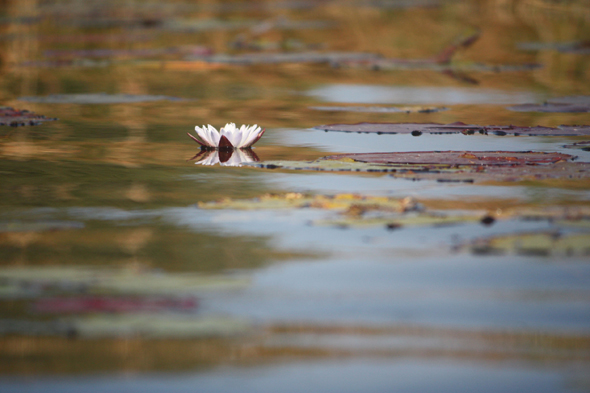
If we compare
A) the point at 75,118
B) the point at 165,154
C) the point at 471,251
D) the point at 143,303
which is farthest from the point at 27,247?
the point at 75,118

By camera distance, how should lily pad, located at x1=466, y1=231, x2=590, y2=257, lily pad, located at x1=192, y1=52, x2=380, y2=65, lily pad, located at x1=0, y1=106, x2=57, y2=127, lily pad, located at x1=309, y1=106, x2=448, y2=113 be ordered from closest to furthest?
1. lily pad, located at x1=466, y1=231, x2=590, y2=257
2. lily pad, located at x1=0, y1=106, x2=57, y2=127
3. lily pad, located at x1=309, y1=106, x2=448, y2=113
4. lily pad, located at x1=192, y1=52, x2=380, y2=65

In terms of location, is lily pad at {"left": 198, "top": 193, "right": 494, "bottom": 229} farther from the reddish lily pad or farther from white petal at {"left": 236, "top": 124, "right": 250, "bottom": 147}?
white petal at {"left": 236, "top": 124, "right": 250, "bottom": 147}

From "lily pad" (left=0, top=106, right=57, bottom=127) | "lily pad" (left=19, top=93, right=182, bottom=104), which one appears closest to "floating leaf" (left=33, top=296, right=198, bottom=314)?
"lily pad" (left=0, top=106, right=57, bottom=127)

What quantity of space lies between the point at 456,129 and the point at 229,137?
3.72 ft

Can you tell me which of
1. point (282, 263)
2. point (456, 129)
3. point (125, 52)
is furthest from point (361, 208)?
point (125, 52)

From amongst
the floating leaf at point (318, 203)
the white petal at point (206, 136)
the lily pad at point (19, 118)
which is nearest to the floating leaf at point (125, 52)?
the lily pad at point (19, 118)

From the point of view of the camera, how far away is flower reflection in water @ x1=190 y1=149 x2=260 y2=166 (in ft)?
13.4

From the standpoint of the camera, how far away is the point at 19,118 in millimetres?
5391

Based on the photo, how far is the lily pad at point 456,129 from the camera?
4.59 meters

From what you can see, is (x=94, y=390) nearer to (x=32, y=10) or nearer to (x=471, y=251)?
(x=471, y=251)

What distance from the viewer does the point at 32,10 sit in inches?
931

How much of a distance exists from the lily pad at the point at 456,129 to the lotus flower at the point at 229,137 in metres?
0.59

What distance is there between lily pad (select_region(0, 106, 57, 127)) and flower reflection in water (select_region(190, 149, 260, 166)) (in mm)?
1378

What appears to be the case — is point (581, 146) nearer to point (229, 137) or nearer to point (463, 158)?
point (463, 158)
